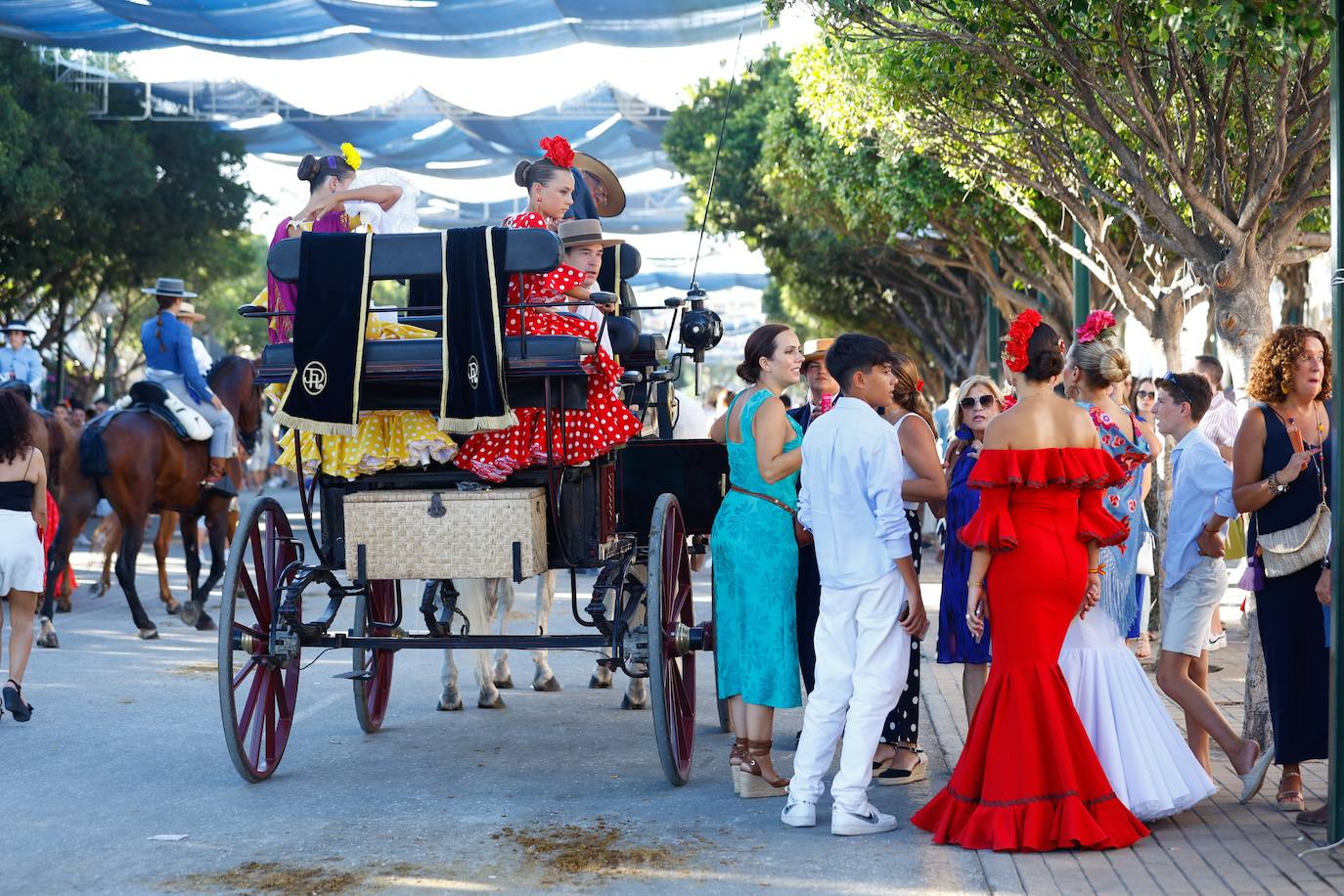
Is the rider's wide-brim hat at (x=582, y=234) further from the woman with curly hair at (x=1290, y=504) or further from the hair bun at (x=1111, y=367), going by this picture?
the woman with curly hair at (x=1290, y=504)

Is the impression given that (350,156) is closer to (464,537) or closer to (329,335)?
(329,335)

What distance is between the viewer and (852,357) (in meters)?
6.19

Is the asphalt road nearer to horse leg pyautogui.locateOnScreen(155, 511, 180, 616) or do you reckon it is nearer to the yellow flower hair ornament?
the yellow flower hair ornament

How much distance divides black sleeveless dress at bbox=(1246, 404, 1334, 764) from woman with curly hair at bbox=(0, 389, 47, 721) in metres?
6.42

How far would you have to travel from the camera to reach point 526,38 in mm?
21781

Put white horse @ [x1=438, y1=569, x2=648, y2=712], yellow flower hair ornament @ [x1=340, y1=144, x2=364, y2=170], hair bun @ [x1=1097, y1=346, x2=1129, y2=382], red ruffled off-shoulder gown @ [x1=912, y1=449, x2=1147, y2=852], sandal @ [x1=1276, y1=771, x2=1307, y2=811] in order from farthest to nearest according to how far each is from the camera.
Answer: white horse @ [x1=438, y1=569, x2=648, y2=712], yellow flower hair ornament @ [x1=340, y1=144, x2=364, y2=170], hair bun @ [x1=1097, y1=346, x2=1129, y2=382], sandal @ [x1=1276, y1=771, x2=1307, y2=811], red ruffled off-shoulder gown @ [x1=912, y1=449, x2=1147, y2=852]

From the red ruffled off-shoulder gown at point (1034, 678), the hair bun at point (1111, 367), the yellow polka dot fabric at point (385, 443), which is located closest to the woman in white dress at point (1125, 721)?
the red ruffled off-shoulder gown at point (1034, 678)

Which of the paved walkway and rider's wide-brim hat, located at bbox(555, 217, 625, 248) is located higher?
rider's wide-brim hat, located at bbox(555, 217, 625, 248)

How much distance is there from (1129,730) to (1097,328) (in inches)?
75.4

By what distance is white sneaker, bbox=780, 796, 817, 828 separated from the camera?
6242mm

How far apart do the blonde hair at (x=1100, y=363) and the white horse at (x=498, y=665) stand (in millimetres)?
3311

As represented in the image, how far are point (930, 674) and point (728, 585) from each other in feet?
12.2

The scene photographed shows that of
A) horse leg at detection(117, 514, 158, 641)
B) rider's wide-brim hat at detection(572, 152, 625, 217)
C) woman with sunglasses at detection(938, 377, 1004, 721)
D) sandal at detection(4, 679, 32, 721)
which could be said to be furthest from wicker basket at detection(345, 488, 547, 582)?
horse leg at detection(117, 514, 158, 641)

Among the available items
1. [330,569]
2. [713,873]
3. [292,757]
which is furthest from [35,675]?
[713,873]
